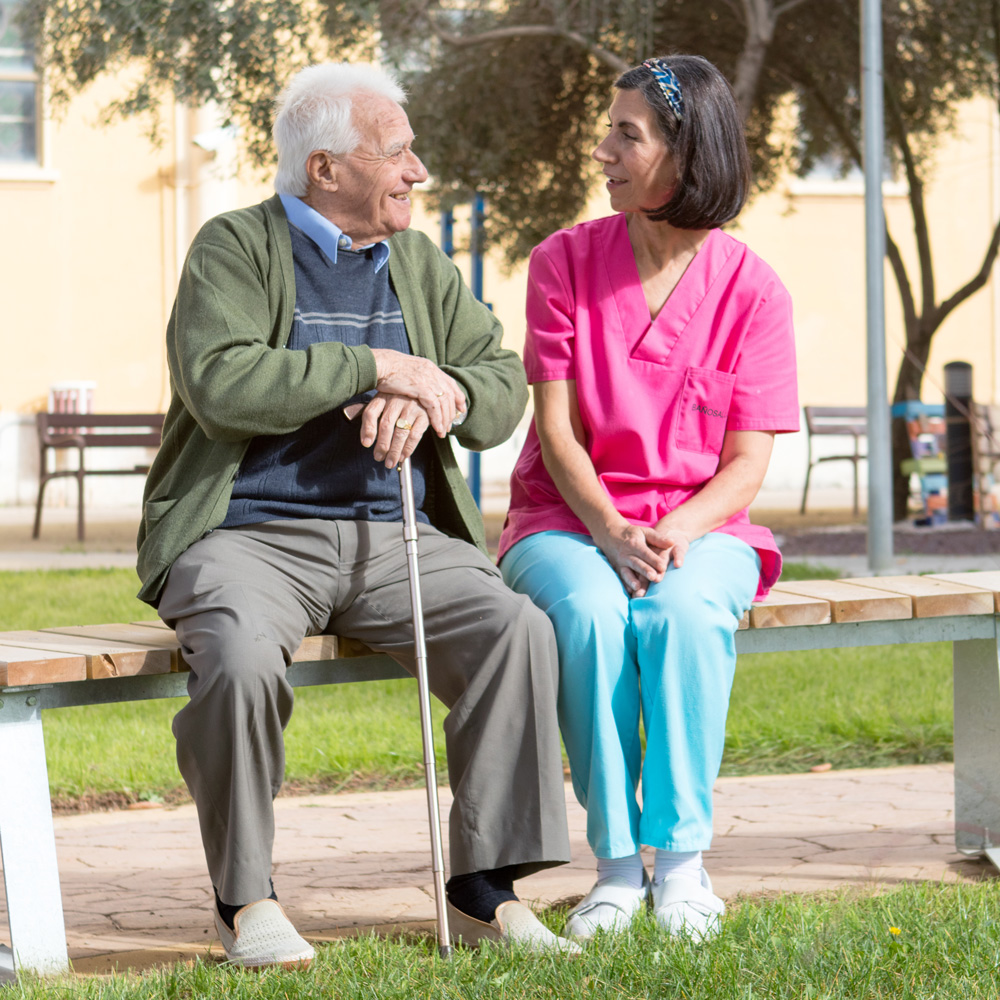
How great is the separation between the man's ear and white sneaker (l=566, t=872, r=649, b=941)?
155 cm

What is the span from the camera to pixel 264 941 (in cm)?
281

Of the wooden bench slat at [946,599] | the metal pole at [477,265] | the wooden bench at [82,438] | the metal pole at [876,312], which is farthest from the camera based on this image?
the wooden bench at [82,438]

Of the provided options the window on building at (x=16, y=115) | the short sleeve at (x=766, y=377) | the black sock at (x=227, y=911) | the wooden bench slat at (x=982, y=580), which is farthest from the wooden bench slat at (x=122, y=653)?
the window on building at (x=16, y=115)

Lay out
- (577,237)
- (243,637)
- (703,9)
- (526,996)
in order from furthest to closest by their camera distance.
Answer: (703,9)
(577,237)
(243,637)
(526,996)

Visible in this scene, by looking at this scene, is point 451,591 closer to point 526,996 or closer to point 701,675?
point 701,675

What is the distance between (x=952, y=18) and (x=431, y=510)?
434 inches

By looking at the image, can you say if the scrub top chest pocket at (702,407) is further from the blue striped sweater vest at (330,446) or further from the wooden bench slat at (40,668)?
the wooden bench slat at (40,668)

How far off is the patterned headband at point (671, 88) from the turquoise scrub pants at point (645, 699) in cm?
101

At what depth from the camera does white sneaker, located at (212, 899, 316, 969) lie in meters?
2.80

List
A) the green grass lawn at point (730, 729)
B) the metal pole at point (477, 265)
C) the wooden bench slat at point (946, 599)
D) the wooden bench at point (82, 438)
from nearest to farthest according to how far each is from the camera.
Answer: the wooden bench slat at point (946, 599), the green grass lawn at point (730, 729), the metal pole at point (477, 265), the wooden bench at point (82, 438)

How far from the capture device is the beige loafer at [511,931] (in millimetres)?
2863

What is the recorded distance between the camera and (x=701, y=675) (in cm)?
307

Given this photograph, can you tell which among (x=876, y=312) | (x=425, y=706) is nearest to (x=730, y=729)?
(x=425, y=706)

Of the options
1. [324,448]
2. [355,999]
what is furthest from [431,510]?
[355,999]
